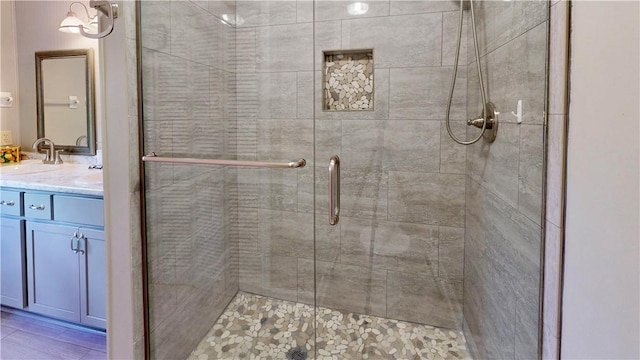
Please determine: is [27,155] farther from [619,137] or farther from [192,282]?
[619,137]

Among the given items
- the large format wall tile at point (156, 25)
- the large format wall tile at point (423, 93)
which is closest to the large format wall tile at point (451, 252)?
the large format wall tile at point (423, 93)

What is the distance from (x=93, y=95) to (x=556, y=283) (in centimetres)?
305

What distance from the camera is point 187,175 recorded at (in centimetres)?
162

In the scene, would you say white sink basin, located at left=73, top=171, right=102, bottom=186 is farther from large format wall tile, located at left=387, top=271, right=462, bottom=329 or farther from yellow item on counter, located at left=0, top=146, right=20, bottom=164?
large format wall tile, located at left=387, top=271, right=462, bottom=329

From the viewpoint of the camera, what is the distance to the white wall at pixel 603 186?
28.9 inches

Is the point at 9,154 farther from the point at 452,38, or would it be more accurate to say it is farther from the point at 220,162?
the point at 452,38

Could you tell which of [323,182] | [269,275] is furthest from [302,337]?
[323,182]

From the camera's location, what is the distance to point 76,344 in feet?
6.74

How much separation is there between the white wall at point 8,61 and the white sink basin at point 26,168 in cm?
39

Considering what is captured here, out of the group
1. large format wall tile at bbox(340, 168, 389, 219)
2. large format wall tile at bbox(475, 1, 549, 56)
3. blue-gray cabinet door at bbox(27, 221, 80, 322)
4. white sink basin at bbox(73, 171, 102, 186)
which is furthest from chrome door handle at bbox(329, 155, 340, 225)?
blue-gray cabinet door at bbox(27, 221, 80, 322)

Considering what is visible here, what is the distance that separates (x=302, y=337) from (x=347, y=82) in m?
1.40

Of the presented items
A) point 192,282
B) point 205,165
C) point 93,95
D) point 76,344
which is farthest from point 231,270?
point 93,95

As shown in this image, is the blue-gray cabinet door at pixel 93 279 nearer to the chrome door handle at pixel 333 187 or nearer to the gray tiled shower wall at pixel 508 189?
the chrome door handle at pixel 333 187

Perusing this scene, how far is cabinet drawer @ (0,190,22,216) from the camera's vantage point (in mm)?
2107
